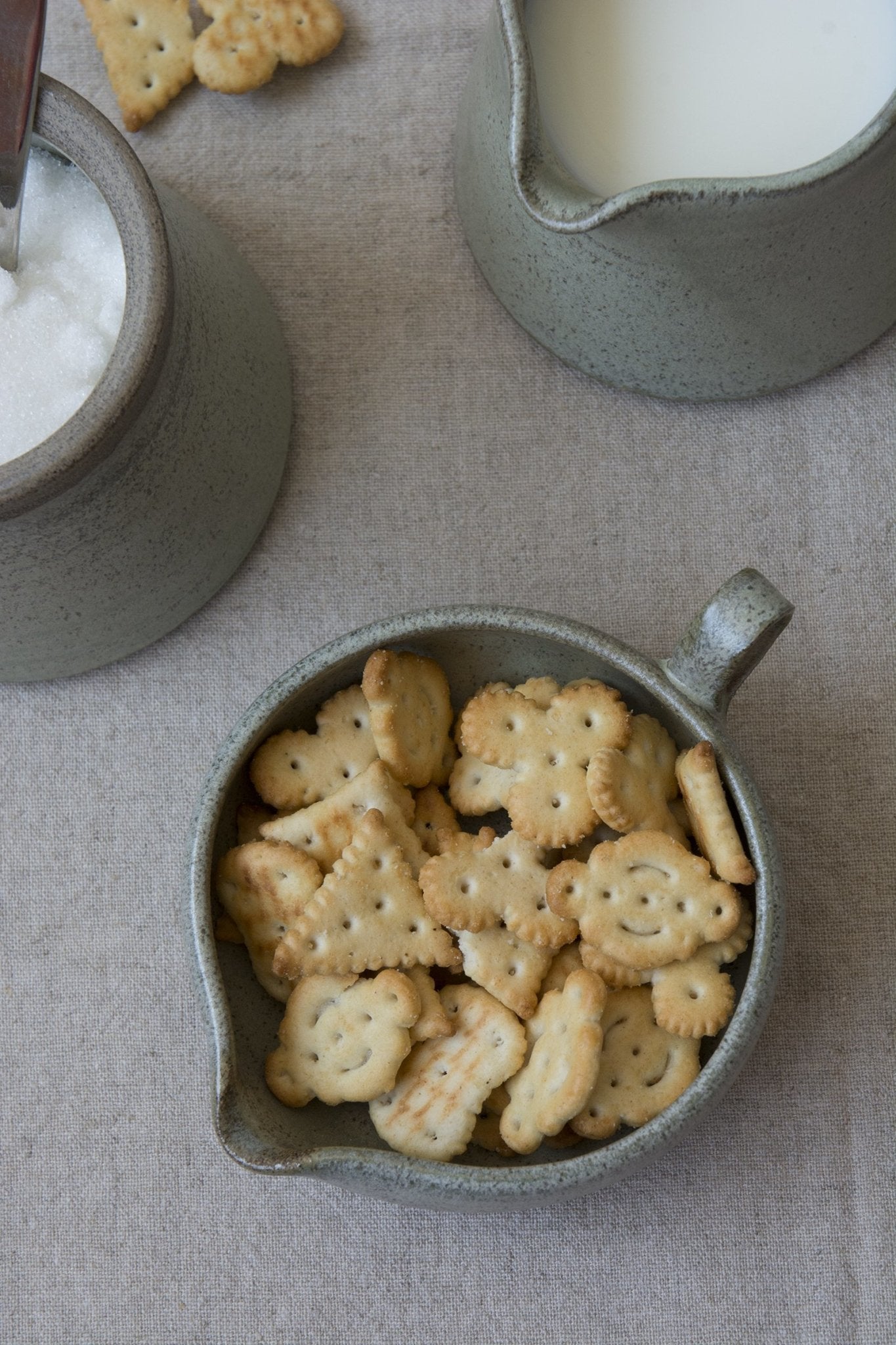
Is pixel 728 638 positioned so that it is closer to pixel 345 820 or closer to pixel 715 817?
pixel 715 817

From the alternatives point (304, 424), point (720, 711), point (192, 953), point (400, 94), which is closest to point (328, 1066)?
point (192, 953)

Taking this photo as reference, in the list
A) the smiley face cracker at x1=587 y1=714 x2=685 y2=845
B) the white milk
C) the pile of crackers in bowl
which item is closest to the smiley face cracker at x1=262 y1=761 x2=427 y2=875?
the pile of crackers in bowl

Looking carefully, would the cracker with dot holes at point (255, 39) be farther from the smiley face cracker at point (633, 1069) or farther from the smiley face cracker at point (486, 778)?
the smiley face cracker at point (633, 1069)

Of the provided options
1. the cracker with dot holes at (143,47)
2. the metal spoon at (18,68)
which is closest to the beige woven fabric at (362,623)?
the cracker with dot holes at (143,47)

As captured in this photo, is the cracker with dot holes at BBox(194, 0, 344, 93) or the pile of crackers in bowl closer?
the pile of crackers in bowl

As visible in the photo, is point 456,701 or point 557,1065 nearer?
point 557,1065

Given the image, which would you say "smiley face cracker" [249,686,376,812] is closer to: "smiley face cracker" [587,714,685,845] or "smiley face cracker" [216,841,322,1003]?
"smiley face cracker" [216,841,322,1003]

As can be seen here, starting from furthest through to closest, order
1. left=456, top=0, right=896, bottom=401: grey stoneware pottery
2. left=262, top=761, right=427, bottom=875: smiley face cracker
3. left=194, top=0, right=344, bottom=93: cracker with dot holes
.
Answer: left=194, top=0, right=344, bottom=93: cracker with dot holes < left=262, top=761, right=427, bottom=875: smiley face cracker < left=456, top=0, right=896, bottom=401: grey stoneware pottery

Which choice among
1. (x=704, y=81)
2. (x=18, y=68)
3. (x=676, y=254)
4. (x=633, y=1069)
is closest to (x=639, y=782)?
(x=633, y=1069)
